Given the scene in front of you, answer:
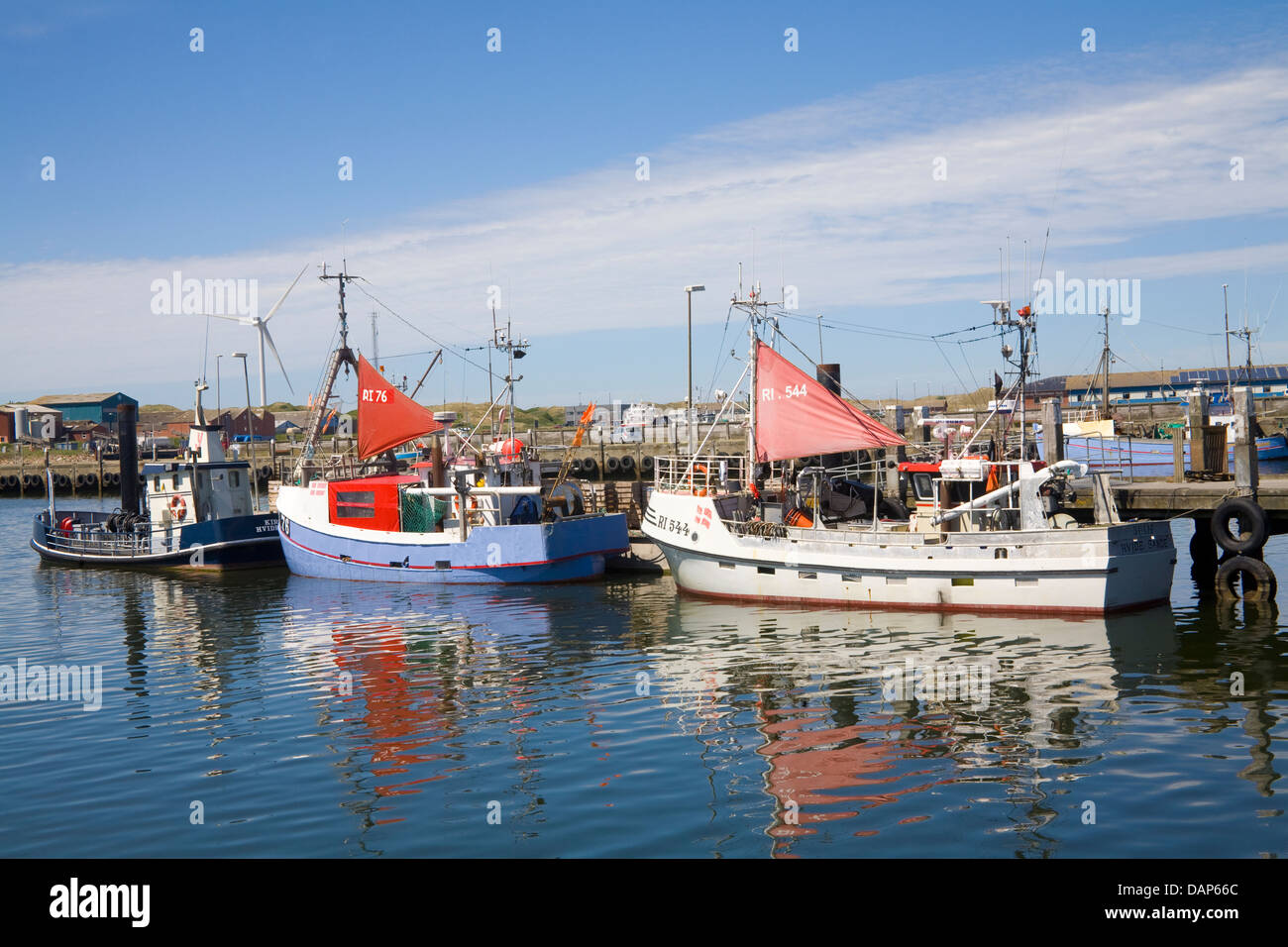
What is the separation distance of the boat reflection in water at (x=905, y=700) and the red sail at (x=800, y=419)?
543 cm

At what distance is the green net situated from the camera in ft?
123

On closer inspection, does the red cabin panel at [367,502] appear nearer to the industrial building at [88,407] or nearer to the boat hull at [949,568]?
the boat hull at [949,568]

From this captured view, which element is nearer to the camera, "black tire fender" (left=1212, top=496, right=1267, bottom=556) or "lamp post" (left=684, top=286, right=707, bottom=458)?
"black tire fender" (left=1212, top=496, right=1267, bottom=556)

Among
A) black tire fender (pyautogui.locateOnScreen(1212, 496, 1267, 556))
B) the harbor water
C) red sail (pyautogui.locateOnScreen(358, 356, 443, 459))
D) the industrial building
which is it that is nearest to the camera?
the harbor water

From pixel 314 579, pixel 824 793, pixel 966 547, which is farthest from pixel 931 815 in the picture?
pixel 314 579

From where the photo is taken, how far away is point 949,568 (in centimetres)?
2767

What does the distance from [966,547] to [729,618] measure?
6.71m

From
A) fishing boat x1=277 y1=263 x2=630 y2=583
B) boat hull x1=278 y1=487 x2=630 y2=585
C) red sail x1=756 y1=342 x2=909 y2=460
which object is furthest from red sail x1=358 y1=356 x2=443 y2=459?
red sail x1=756 y1=342 x2=909 y2=460

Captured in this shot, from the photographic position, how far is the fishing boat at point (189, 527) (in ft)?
143

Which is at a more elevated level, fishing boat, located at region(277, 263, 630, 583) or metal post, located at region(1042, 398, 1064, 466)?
metal post, located at region(1042, 398, 1064, 466)

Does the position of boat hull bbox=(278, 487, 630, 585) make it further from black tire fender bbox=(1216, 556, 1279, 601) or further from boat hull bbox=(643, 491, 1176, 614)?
black tire fender bbox=(1216, 556, 1279, 601)

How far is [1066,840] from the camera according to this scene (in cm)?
1238

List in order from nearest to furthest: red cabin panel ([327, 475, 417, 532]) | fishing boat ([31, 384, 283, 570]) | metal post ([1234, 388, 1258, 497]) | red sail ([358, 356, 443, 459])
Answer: metal post ([1234, 388, 1258, 497]), red cabin panel ([327, 475, 417, 532]), red sail ([358, 356, 443, 459]), fishing boat ([31, 384, 283, 570])

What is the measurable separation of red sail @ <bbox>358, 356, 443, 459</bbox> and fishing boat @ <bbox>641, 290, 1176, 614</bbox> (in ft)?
34.2
